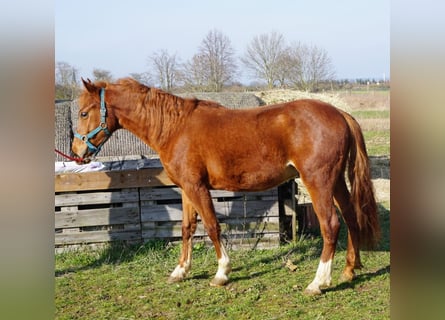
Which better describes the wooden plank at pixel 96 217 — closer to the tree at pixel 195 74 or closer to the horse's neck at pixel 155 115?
the horse's neck at pixel 155 115

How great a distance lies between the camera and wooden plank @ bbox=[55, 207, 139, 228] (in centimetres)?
578

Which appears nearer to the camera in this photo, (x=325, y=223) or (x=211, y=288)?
(x=325, y=223)

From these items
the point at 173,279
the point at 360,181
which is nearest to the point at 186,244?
the point at 173,279

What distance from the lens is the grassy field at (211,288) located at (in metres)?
4.02

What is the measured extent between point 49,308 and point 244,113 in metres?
3.56

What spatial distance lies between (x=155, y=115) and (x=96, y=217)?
1.88 metres

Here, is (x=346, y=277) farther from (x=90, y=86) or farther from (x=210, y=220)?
(x=90, y=86)

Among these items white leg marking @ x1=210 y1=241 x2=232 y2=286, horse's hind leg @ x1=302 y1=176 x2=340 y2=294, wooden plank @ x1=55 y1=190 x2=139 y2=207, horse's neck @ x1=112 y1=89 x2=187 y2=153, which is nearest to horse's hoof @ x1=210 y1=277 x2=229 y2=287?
white leg marking @ x1=210 y1=241 x2=232 y2=286

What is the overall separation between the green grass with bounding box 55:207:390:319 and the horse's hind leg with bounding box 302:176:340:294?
0.42 ft

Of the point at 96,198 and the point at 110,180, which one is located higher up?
the point at 110,180

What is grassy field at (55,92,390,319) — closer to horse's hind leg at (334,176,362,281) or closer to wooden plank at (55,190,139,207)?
horse's hind leg at (334,176,362,281)

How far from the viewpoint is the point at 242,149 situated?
448 cm
